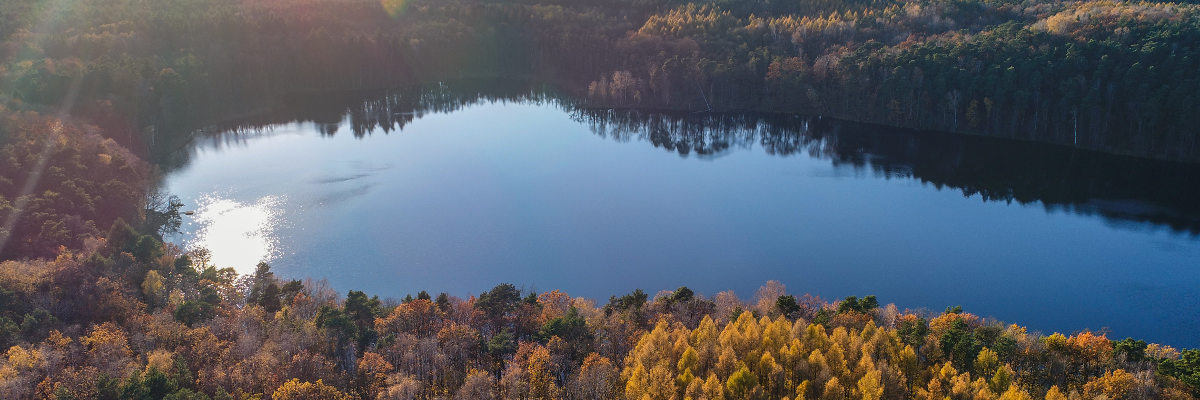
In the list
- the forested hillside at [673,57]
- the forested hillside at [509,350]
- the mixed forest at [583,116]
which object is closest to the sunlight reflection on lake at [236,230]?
the mixed forest at [583,116]

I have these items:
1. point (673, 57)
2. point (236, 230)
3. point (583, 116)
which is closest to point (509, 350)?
point (236, 230)

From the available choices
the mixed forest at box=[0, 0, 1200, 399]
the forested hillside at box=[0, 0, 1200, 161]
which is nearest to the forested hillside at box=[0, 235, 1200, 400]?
the mixed forest at box=[0, 0, 1200, 399]

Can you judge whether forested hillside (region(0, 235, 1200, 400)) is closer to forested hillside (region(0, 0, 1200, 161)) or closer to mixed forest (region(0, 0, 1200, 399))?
mixed forest (region(0, 0, 1200, 399))

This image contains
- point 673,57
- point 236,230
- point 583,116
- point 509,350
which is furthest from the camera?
point 673,57

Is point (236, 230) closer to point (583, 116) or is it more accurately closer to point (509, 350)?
point (509, 350)

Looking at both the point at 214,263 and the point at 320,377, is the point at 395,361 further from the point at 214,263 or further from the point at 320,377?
the point at 214,263

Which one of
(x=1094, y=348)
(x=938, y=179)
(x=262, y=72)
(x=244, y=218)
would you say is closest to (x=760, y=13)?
(x=938, y=179)

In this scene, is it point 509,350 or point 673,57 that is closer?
point 509,350
